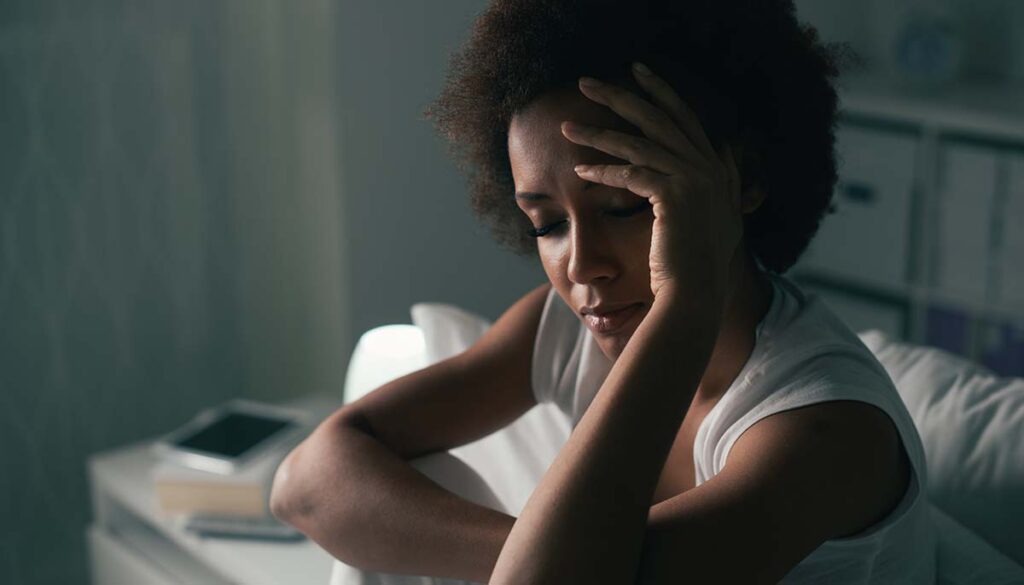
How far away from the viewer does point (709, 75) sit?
109 cm

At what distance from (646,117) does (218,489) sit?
3.47 ft

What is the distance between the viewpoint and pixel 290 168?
273 centimetres

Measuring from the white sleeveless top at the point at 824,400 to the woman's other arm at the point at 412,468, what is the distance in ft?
0.73

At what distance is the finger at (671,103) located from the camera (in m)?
1.04

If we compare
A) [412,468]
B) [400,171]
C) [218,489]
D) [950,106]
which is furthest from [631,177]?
[950,106]

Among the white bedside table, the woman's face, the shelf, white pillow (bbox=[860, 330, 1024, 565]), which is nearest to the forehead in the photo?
the woman's face

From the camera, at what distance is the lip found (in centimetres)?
112

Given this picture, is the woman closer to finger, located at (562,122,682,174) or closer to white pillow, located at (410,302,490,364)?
finger, located at (562,122,682,174)

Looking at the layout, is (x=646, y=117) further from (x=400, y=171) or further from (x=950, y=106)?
(x=950, y=106)

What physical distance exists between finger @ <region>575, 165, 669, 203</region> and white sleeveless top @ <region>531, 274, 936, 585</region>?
0.20 meters

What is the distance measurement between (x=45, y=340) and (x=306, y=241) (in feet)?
1.92

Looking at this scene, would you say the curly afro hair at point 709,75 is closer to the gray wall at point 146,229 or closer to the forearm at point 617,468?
the forearm at point 617,468

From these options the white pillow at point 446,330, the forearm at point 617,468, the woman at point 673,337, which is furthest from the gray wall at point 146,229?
the forearm at point 617,468

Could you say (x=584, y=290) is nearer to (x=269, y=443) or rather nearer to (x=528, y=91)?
(x=528, y=91)
